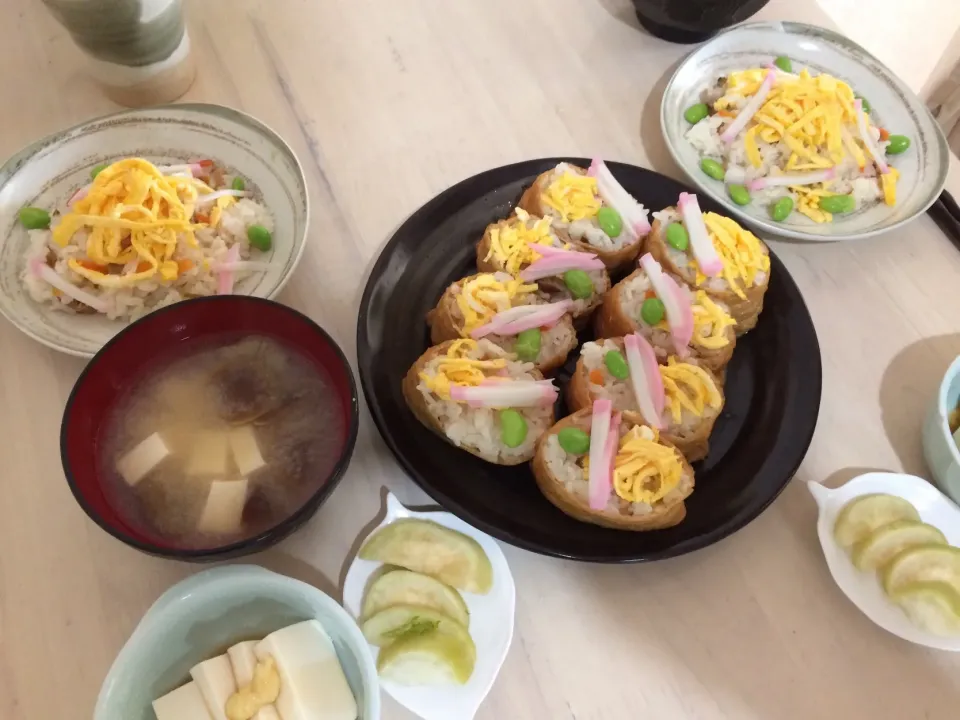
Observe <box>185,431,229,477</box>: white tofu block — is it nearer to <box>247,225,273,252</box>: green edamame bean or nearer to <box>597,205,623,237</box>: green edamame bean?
<box>247,225,273,252</box>: green edamame bean

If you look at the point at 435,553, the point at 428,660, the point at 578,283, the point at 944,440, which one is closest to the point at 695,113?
the point at 578,283

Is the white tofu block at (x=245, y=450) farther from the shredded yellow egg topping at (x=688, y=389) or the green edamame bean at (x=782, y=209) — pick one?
the green edamame bean at (x=782, y=209)

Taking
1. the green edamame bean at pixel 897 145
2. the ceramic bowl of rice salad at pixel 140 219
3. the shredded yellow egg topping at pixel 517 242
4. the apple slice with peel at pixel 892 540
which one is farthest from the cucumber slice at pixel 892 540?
the ceramic bowl of rice salad at pixel 140 219

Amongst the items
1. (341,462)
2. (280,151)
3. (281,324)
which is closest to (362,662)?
(341,462)

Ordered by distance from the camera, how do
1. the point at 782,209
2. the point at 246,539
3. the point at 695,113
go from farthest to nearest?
the point at 695,113, the point at 782,209, the point at 246,539

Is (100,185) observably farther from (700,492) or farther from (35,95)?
(700,492)

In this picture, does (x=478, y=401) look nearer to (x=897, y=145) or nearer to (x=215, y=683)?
(x=215, y=683)
